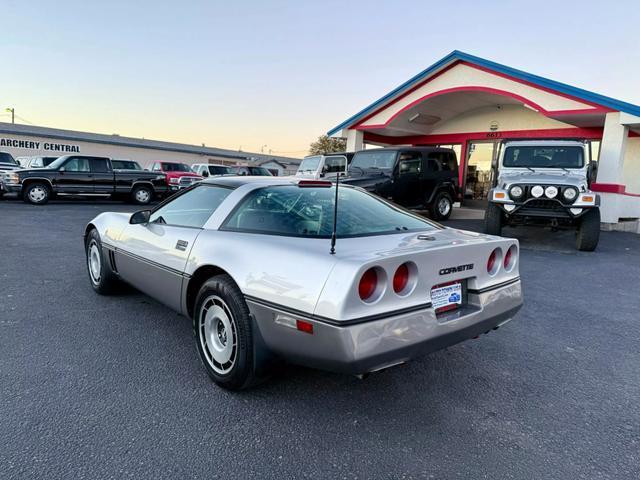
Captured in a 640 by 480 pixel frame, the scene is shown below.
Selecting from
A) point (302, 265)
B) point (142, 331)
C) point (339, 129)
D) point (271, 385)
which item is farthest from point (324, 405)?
point (339, 129)

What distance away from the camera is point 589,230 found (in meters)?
8.29

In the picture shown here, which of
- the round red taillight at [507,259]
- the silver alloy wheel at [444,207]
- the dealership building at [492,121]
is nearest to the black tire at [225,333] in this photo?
the round red taillight at [507,259]

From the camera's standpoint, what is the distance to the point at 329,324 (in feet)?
6.99

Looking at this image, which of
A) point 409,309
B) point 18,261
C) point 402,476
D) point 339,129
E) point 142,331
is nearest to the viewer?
point 402,476

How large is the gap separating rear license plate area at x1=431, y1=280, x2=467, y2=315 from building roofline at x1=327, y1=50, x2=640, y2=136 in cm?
1151

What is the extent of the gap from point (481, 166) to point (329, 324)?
693 inches

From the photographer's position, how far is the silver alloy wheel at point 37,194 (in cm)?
1391

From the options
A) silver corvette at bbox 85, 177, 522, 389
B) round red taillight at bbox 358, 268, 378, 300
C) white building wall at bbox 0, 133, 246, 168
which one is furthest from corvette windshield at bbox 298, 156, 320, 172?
white building wall at bbox 0, 133, 246, 168

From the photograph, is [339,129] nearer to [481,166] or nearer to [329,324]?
[481,166]

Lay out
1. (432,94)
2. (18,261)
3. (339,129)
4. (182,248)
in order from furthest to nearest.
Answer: (339,129) → (432,94) → (18,261) → (182,248)

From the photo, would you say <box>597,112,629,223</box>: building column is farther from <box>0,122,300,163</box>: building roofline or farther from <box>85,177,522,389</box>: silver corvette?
<box>0,122,300,163</box>: building roofline

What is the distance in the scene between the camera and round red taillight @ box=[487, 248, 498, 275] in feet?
9.63

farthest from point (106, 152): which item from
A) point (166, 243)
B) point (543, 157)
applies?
point (166, 243)

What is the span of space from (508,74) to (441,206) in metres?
4.55
